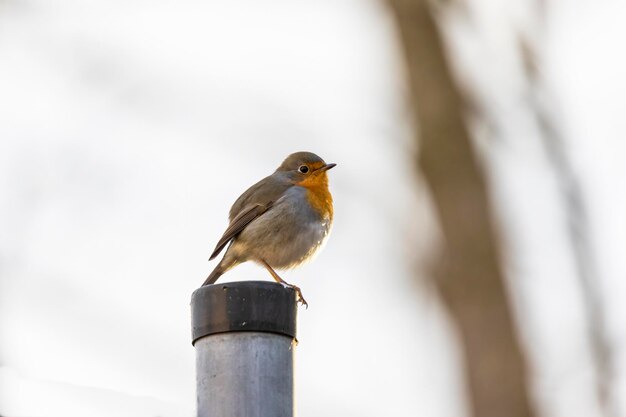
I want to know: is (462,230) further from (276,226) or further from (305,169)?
(305,169)

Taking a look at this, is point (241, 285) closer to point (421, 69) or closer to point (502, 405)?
point (502, 405)

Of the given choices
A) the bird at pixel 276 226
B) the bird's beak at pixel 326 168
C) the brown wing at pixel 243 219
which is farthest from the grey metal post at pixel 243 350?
the bird's beak at pixel 326 168

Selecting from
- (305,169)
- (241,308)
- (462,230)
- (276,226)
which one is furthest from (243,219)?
(241,308)

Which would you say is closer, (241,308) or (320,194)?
(241,308)

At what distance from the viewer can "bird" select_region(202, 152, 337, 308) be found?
7.17 m

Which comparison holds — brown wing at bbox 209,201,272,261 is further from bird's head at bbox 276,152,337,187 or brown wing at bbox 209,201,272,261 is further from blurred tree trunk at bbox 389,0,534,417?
blurred tree trunk at bbox 389,0,534,417

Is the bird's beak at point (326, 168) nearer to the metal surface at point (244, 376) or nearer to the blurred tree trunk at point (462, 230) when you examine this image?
the blurred tree trunk at point (462, 230)

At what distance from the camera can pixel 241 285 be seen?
3850 mm

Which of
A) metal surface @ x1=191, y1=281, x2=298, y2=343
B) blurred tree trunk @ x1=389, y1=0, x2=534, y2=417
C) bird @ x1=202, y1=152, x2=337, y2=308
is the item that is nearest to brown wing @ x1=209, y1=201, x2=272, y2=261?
bird @ x1=202, y1=152, x2=337, y2=308

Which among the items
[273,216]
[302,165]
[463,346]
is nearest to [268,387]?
Answer: [463,346]

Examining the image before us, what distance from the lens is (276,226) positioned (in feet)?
23.7

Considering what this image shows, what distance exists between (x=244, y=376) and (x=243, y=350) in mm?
79

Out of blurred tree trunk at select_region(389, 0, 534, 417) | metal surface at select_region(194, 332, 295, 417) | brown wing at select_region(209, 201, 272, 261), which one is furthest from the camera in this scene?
brown wing at select_region(209, 201, 272, 261)

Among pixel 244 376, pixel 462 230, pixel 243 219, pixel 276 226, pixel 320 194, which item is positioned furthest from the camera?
pixel 320 194
